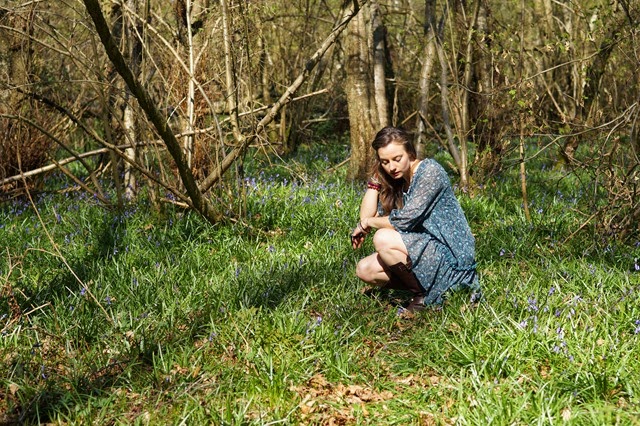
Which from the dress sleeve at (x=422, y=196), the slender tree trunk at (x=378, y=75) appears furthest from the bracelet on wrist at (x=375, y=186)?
the slender tree trunk at (x=378, y=75)

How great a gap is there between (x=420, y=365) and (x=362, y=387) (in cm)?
35

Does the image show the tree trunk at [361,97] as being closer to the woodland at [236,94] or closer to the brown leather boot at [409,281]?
the woodland at [236,94]

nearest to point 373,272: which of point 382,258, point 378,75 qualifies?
A: point 382,258

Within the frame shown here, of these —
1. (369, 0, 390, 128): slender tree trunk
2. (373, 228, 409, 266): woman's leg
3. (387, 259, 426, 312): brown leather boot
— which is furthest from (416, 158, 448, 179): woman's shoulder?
(369, 0, 390, 128): slender tree trunk

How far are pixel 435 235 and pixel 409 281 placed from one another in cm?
35

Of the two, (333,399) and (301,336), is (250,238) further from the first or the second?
(333,399)

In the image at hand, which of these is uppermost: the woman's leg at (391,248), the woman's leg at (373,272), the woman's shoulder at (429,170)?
the woman's shoulder at (429,170)

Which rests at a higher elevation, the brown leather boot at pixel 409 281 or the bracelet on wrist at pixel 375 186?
the bracelet on wrist at pixel 375 186

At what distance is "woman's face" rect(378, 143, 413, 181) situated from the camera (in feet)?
14.8

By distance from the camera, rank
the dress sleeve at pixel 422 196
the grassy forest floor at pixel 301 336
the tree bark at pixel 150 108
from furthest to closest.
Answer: the dress sleeve at pixel 422 196, the tree bark at pixel 150 108, the grassy forest floor at pixel 301 336

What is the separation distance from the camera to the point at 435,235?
4488mm

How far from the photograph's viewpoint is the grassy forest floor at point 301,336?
11.4 feet

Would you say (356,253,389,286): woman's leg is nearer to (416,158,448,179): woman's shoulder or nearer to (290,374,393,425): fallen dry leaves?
(416,158,448,179): woman's shoulder

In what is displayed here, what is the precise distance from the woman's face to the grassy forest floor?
32.3 inches
